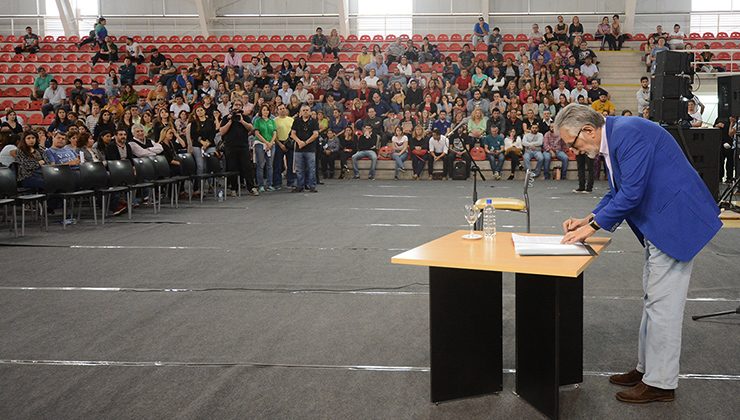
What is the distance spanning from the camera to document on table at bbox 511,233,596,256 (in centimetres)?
301

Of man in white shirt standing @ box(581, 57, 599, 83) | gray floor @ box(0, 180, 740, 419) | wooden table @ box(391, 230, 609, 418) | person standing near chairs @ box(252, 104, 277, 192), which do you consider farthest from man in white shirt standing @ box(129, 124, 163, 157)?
man in white shirt standing @ box(581, 57, 599, 83)

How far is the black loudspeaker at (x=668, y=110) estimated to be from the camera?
875cm

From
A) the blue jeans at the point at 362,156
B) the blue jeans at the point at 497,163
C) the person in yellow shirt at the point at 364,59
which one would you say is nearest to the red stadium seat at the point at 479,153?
the blue jeans at the point at 497,163

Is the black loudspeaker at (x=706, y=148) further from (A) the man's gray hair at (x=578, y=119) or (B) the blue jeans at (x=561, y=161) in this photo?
(B) the blue jeans at (x=561, y=161)

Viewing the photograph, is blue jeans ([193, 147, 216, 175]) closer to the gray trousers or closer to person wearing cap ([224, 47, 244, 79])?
person wearing cap ([224, 47, 244, 79])

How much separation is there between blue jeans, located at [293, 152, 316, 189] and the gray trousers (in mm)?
10380

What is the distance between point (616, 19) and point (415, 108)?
731 centimetres

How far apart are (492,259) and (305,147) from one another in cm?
1028

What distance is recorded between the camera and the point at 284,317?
4.59m

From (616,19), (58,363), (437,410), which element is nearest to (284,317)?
(58,363)

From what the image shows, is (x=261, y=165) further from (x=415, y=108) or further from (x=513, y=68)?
(x=513, y=68)

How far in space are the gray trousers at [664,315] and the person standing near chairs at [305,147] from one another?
10005 millimetres

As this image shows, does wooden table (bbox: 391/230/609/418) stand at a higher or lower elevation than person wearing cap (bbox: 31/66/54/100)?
lower

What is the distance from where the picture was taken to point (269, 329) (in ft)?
14.2
